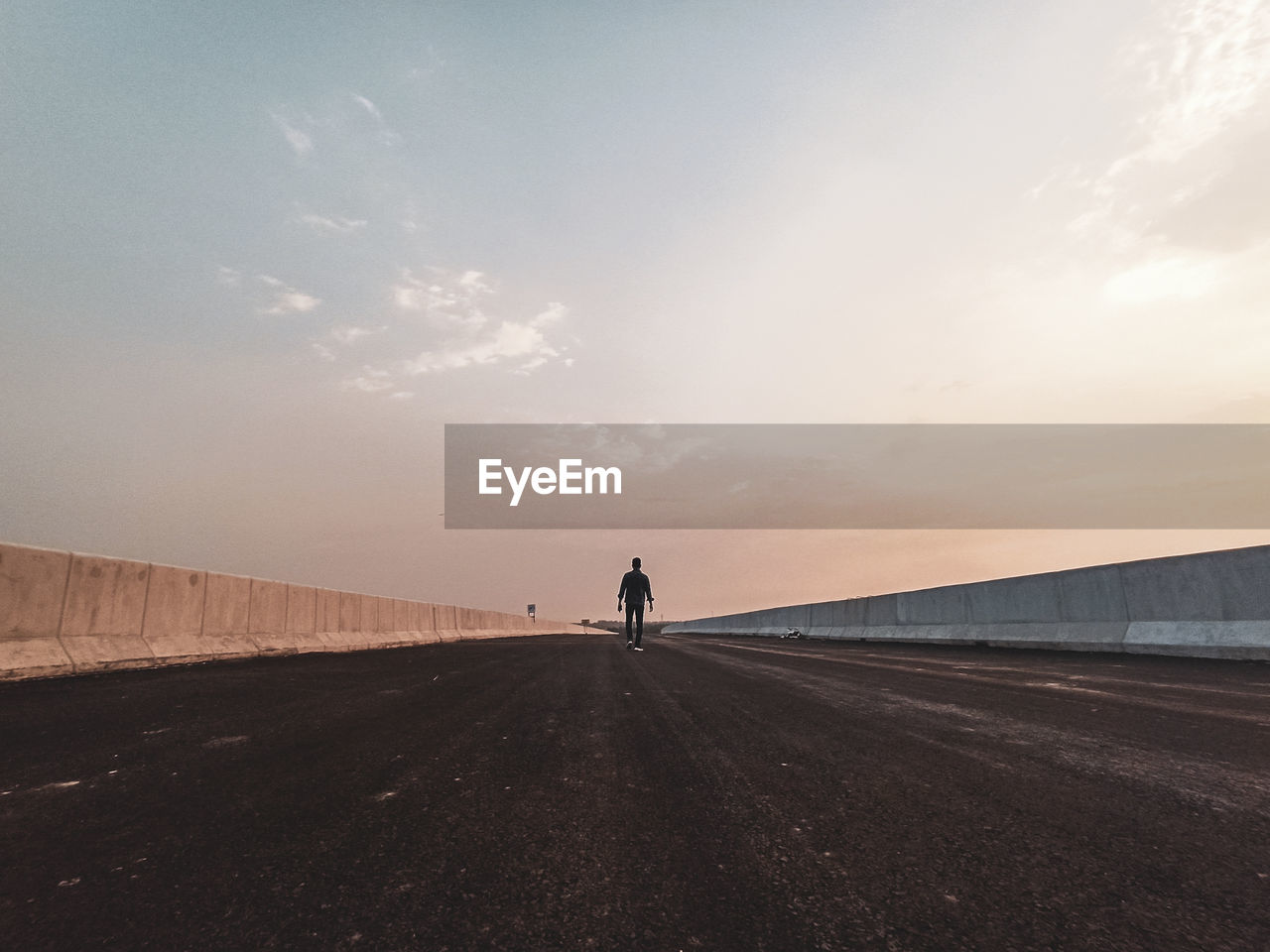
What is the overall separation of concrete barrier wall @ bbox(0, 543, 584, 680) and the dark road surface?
226 cm

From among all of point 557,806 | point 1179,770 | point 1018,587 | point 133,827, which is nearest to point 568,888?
point 557,806

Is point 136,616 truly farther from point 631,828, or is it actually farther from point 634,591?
point 634,591

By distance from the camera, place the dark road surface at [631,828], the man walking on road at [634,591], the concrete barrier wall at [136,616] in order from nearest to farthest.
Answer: the dark road surface at [631,828] → the concrete barrier wall at [136,616] → the man walking on road at [634,591]

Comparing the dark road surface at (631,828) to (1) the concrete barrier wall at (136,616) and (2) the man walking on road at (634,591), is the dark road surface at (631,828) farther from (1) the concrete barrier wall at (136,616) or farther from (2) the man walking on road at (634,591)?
(2) the man walking on road at (634,591)

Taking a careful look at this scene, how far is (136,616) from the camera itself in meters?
8.37

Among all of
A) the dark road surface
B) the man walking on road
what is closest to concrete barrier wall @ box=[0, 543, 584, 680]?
the dark road surface

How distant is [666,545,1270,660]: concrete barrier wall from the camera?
981 centimetres

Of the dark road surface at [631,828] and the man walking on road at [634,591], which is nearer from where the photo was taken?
the dark road surface at [631,828]

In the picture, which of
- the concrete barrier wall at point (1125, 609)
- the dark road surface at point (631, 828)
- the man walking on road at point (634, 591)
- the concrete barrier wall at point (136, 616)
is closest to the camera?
the dark road surface at point (631, 828)

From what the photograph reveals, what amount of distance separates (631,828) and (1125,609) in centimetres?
1274

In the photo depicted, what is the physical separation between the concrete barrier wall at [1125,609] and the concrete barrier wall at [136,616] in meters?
14.3

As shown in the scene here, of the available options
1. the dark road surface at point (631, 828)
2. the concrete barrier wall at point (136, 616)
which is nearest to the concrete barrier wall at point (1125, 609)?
the dark road surface at point (631, 828)

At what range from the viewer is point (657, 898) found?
1.89 meters

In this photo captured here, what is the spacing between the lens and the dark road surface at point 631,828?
176cm
